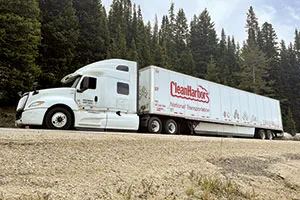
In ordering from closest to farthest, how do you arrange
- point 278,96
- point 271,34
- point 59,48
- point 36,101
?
point 36,101 < point 59,48 < point 278,96 < point 271,34

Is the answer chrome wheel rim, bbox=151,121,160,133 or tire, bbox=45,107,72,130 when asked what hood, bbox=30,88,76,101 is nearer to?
tire, bbox=45,107,72,130

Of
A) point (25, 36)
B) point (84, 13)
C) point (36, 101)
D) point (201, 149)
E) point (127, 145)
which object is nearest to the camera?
point (127, 145)

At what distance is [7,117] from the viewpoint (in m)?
17.0

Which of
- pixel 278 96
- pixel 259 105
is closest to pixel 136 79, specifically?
pixel 259 105

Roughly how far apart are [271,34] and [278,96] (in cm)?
2111

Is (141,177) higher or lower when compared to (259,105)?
lower

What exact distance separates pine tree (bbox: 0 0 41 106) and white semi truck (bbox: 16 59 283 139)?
7016mm

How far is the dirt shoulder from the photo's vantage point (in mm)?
3607

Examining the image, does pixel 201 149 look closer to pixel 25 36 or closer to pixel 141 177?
pixel 141 177

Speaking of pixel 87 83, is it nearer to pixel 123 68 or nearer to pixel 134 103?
pixel 123 68

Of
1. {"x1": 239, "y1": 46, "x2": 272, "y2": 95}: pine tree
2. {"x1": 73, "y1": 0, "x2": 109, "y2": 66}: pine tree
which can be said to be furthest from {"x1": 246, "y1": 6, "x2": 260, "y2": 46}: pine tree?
{"x1": 73, "y1": 0, "x2": 109, "y2": 66}: pine tree

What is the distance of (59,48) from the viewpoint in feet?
68.3

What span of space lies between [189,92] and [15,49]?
1182 cm

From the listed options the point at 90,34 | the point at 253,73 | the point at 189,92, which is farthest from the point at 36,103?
the point at 253,73
